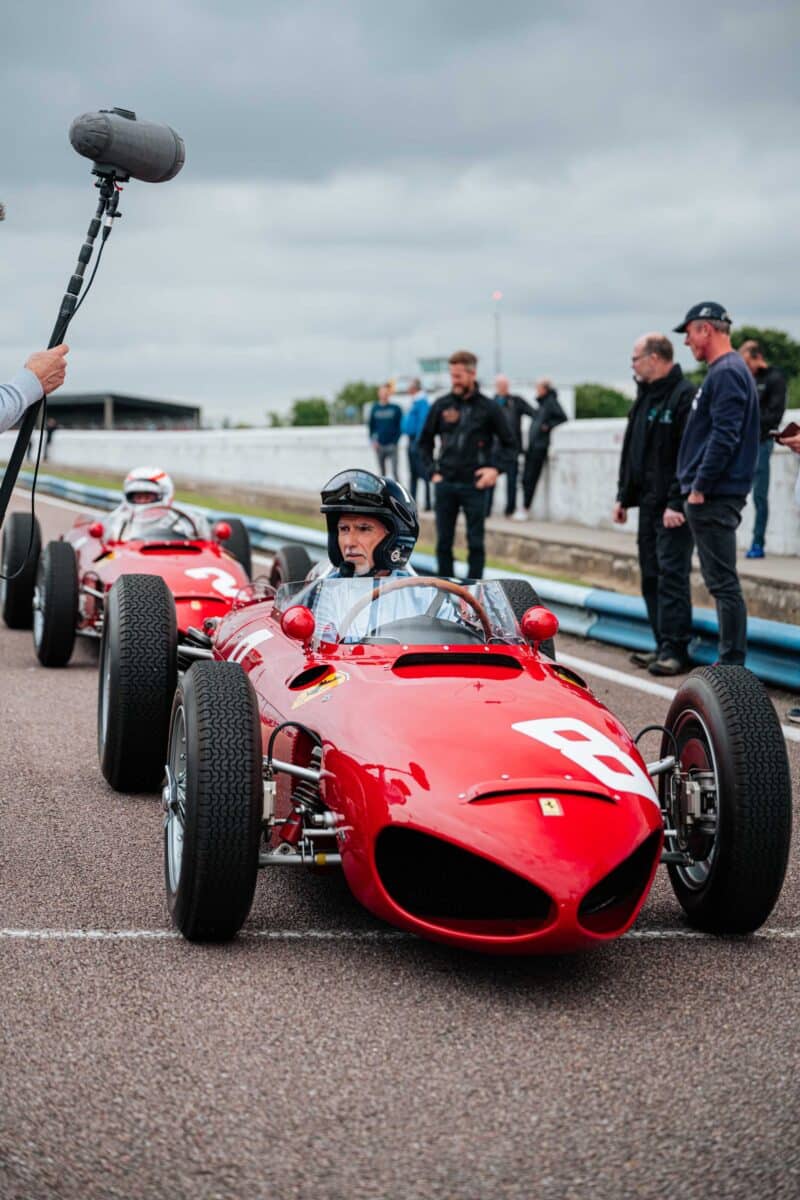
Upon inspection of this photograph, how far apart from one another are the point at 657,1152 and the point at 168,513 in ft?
26.9

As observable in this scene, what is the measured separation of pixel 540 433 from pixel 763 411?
6.27 metres

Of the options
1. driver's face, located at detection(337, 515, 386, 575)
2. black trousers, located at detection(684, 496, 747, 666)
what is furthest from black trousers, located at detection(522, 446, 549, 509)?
driver's face, located at detection(337, 515, 386, 575)

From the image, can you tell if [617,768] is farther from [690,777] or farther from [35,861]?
[35,861]

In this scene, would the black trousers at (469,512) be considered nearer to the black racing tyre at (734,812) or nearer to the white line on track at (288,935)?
the black racing tyre at (734,812)

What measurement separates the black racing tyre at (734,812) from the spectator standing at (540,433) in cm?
1459

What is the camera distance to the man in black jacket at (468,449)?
12.3 m

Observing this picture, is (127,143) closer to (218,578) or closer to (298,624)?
(298,624)

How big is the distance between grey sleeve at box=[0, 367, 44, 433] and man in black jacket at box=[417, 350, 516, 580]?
7.36 m

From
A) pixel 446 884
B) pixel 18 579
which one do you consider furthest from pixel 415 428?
pixel 446 884

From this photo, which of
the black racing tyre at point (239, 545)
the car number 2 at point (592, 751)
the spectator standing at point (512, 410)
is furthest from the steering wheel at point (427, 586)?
the spectator standing at point (512, 410)

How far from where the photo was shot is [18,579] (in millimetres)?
11250

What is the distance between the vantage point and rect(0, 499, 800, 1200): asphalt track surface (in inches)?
124

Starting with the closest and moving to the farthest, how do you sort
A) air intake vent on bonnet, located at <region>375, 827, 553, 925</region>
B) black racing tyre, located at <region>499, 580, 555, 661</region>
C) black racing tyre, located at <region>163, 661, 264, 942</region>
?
air intake vent on bonnet, located at <region>375, 827, 553, 925</region>, black racing tyre, located at <region>163, 661, 264, 942</region>, black racing tyre, located at <region>499, 580, 555, 661</region>

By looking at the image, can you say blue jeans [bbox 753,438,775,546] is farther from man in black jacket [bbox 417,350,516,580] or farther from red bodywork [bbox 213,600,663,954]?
red bodywork [bbox 213,600,663,954]
